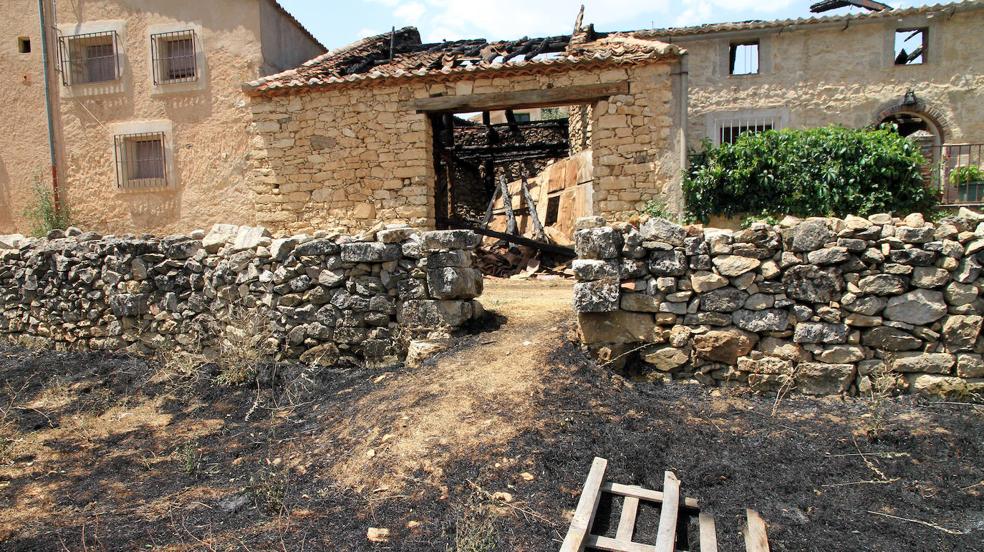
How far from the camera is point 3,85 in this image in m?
13.4

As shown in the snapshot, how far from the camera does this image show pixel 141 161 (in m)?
13.2

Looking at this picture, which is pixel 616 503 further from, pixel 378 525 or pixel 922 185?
pixel 922 185

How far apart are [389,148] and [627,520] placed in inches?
344

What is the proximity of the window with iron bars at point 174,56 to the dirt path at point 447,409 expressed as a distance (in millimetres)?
10716

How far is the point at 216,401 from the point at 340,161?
20.5 feet

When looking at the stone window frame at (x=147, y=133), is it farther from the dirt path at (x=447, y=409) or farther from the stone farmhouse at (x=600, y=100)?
the dirt path at (x=447, y=409)

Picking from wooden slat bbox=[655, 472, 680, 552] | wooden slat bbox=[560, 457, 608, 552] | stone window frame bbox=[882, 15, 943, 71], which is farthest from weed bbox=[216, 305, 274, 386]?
stone window frame bbox=[882, 15, 943, 71]

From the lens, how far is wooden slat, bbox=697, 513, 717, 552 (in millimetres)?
3090

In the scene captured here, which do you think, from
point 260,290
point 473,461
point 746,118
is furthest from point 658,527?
point 746,118

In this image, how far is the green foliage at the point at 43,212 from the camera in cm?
1302

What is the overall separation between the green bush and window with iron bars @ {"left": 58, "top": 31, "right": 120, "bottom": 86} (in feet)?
40.8

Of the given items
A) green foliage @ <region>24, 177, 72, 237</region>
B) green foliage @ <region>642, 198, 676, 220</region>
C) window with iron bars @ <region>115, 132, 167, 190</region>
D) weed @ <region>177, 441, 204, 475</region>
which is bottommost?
weed @ <region>177, 441, 204, 475</region>

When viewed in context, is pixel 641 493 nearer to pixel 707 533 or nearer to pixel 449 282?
pixel 707 533

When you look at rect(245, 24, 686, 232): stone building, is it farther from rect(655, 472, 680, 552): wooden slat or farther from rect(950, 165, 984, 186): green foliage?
rect(655, 472, 680, 552): wooden slat
